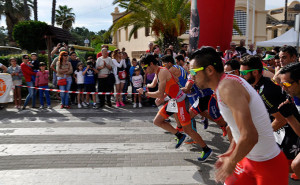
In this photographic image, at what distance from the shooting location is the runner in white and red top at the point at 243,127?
193 centimetres

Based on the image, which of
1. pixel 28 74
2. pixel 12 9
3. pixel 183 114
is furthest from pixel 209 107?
pixel 12 9

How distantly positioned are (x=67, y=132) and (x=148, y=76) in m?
4.42

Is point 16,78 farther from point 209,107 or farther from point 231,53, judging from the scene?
point 231,53

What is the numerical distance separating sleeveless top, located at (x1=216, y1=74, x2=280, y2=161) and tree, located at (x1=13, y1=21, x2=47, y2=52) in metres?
17.6

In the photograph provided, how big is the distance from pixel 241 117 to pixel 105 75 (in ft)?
28.7

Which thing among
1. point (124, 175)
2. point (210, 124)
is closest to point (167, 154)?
point (124, 175)

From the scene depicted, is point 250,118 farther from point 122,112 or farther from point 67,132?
point 122,112

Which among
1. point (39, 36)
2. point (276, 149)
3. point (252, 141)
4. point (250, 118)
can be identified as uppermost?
point (39, 36)

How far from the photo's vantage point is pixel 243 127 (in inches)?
75.4

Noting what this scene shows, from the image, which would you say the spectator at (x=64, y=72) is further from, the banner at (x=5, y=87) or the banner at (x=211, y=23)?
the banner at (x=211, y=23)

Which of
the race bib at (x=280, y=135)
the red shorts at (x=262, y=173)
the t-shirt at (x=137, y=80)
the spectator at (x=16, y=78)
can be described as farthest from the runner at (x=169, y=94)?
the spectator at (x=16, y=78)

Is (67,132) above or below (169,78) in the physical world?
below

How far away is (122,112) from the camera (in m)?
9.30

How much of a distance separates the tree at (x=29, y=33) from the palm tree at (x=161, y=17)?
4857mm
